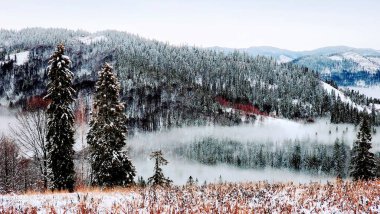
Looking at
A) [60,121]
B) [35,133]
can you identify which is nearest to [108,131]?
[60,121]

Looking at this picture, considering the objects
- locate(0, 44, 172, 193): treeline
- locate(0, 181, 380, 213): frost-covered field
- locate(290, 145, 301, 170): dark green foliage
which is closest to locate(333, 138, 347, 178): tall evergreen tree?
locate(290, 145, 301, 170): dark green foliage

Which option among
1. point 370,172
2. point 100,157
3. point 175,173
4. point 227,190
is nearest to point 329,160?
point 175,173

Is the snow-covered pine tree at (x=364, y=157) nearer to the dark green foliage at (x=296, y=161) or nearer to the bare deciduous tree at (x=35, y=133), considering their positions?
the bare deciduous tree at (x=35, y=133)

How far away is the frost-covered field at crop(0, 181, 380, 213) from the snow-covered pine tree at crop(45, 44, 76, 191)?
19.9 metres

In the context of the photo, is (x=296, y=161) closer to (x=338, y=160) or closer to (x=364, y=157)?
(x=338, y=160)

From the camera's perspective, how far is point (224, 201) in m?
10.5

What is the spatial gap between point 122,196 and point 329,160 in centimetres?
17873

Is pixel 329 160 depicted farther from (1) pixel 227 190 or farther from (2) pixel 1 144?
(1) pixel 227 190

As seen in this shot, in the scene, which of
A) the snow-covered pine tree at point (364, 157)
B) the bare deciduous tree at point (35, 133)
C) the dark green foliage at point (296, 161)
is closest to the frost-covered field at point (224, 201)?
the bare deciduous tree at point (35, 133)

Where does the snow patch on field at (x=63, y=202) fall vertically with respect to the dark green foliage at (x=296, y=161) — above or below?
above

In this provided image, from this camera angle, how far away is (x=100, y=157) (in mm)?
30953

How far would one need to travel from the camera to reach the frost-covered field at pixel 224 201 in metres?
9.34

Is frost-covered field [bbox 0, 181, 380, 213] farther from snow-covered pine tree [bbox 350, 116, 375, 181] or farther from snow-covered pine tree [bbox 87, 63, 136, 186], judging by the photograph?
snow-covered pine tree [bbox 350, 116, 375, 181]

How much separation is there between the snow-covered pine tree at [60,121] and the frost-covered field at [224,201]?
1994 centimetres
